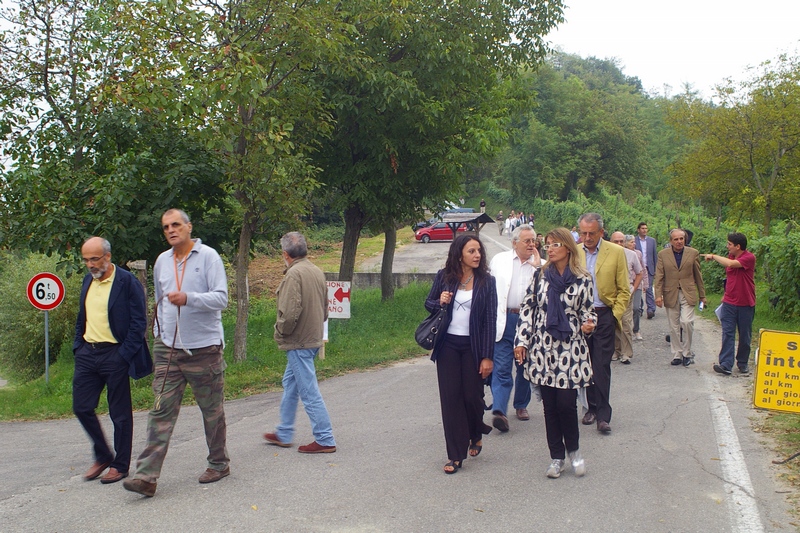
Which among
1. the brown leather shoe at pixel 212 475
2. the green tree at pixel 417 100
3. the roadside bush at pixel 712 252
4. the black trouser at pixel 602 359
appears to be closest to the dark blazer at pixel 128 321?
the brown leather shoe at pixel 212 475

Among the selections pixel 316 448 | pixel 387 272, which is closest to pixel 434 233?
pixel 387 272

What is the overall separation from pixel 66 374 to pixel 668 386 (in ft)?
32.3

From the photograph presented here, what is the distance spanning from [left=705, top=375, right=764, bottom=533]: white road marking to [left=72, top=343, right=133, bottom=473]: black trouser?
4354mm

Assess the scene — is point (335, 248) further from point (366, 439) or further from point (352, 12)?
point (366, 439)

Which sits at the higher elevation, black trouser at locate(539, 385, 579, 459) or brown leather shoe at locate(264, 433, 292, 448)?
black trouser at locate(539, 385, 579, 459)

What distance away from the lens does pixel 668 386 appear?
9070mm

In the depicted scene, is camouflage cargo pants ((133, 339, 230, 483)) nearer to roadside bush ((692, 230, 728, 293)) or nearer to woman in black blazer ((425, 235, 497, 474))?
woman in black blazer ((425, 235, 497, 474))

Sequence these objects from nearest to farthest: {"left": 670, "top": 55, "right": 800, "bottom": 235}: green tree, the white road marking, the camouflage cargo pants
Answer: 1. the white road marking
2. the camouflage cargo pants
3. {"left": 670, "top": 55, "right": 800, "bottom": 235}: green tree

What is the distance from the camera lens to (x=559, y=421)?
5.76m

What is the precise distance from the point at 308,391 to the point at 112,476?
64.8 inches

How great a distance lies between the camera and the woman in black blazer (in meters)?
5.85

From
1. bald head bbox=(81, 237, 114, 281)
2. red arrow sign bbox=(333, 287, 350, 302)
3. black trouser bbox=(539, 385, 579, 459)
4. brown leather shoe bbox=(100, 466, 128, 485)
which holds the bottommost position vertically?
brown leather shoe bbox=(100, 466, 128, 485)

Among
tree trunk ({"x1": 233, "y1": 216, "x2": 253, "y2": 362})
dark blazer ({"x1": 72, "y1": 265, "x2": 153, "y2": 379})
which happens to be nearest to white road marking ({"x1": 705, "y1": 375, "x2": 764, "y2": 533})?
dark blazer ({"x1": 72, "y1": 265, "x2": 153, "y2": 379})

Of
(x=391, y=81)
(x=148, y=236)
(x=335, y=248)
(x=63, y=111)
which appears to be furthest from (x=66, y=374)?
(x=335, y=248)
